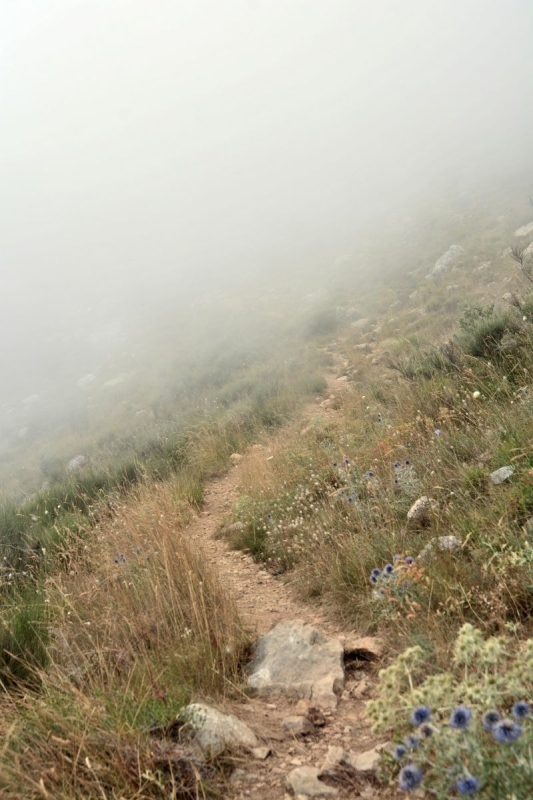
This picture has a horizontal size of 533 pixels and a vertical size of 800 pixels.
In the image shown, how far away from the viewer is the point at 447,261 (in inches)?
789

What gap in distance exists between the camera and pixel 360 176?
2030 inches

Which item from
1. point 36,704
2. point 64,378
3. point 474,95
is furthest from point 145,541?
point 474,95

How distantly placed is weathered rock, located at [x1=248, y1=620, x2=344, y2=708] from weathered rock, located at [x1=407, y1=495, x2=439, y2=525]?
3.78ft

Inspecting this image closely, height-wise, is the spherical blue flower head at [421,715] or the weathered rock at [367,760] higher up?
the spherical blue flower head at [421,715]

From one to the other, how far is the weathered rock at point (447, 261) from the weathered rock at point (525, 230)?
223cm

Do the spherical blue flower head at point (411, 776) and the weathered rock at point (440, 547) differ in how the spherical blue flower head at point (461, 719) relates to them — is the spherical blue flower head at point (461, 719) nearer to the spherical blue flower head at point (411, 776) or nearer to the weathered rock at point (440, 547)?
the spherical blue flower head at point (411, 776)

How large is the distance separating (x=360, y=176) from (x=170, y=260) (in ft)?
70.2

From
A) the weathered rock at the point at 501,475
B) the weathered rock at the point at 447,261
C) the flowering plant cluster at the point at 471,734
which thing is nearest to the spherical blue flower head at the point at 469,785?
the flowering plant cluster at the point at 471,734

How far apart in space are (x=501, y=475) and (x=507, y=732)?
8.33 feet

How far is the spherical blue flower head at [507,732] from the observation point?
127cm

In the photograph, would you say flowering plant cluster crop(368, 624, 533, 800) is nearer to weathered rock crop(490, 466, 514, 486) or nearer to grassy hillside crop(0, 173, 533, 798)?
grassy hillside crop(0, 173, 533, 798)

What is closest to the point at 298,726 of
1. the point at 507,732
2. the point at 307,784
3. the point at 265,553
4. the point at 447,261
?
the point at 307,784

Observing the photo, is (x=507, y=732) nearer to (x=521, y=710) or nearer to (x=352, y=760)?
(x=521, y=710)

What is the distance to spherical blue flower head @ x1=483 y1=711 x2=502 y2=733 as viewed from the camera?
1370mm
